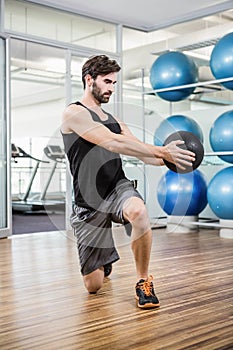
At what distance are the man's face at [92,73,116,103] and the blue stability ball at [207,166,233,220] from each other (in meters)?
2.58

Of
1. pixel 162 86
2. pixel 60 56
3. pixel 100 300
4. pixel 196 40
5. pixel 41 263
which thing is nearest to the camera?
pixel 100 300

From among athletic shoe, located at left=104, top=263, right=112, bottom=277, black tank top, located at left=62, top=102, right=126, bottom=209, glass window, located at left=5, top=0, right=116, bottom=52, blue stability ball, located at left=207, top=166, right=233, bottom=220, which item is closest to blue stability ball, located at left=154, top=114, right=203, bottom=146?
blue stability ball, located at left=207, top=166, right=233, bottom=220

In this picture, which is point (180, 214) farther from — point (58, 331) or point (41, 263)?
point (58, 331)

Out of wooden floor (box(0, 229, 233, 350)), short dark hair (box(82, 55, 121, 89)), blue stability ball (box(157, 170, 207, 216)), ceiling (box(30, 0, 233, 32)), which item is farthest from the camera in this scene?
ceiling (box(30, 0, 233, 32))

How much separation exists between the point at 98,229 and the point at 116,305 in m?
0.41

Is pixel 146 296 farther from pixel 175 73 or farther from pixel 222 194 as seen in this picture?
pixel 175 73

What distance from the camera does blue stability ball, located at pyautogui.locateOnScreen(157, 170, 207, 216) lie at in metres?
5.38

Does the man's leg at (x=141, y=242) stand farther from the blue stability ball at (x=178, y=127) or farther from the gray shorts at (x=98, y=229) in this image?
the blue stability ball at (x=178, y=127)

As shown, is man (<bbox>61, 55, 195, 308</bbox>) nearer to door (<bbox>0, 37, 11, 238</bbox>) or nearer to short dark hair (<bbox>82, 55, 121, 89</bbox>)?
short dark hair (<bbox>82, 55, 121, 89</bbox>)

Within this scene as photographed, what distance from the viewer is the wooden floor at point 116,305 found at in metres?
2.05

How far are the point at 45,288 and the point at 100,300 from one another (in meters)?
0.44

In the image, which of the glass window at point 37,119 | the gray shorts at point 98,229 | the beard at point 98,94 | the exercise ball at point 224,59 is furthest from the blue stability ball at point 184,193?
the glass window at point 37,119

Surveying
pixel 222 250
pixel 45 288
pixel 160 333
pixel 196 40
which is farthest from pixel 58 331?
pixel 196 40

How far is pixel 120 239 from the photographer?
4.90 meters
